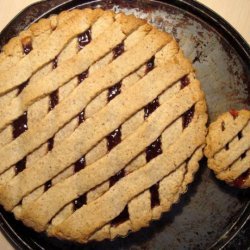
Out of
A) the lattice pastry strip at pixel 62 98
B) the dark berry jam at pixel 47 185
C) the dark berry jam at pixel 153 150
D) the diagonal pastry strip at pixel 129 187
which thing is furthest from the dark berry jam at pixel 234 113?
the dark berry jam at pixel 47 185

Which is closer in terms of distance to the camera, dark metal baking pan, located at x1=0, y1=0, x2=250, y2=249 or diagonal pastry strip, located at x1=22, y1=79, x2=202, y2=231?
diagonal pastry strip, located at x1=22, y1=79, x2=202, y2=231

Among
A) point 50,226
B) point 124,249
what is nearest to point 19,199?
point 50,226

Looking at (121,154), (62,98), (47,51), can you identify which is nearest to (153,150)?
(121,154)

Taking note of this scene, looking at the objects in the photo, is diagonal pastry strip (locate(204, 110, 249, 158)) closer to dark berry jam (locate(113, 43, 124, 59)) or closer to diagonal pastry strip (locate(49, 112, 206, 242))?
diagonal pastry strip (locate(49, 112, 206, 242))

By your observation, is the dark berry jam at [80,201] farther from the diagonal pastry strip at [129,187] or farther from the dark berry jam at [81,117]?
the dark berry jam at [81,117]

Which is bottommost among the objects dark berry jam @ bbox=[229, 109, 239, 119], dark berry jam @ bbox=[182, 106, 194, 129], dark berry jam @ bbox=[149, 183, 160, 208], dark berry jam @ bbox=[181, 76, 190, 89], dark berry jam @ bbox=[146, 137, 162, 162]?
dark berry jam @ bbox=[149, 183, 160, 208]

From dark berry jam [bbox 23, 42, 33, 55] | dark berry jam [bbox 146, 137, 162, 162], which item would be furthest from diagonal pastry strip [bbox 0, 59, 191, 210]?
dark berry jam [bbox 23, 42, 33, 55]

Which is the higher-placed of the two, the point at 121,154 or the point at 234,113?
the point at 234,113

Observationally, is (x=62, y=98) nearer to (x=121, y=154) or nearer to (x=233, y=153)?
(x=121, y=154)
